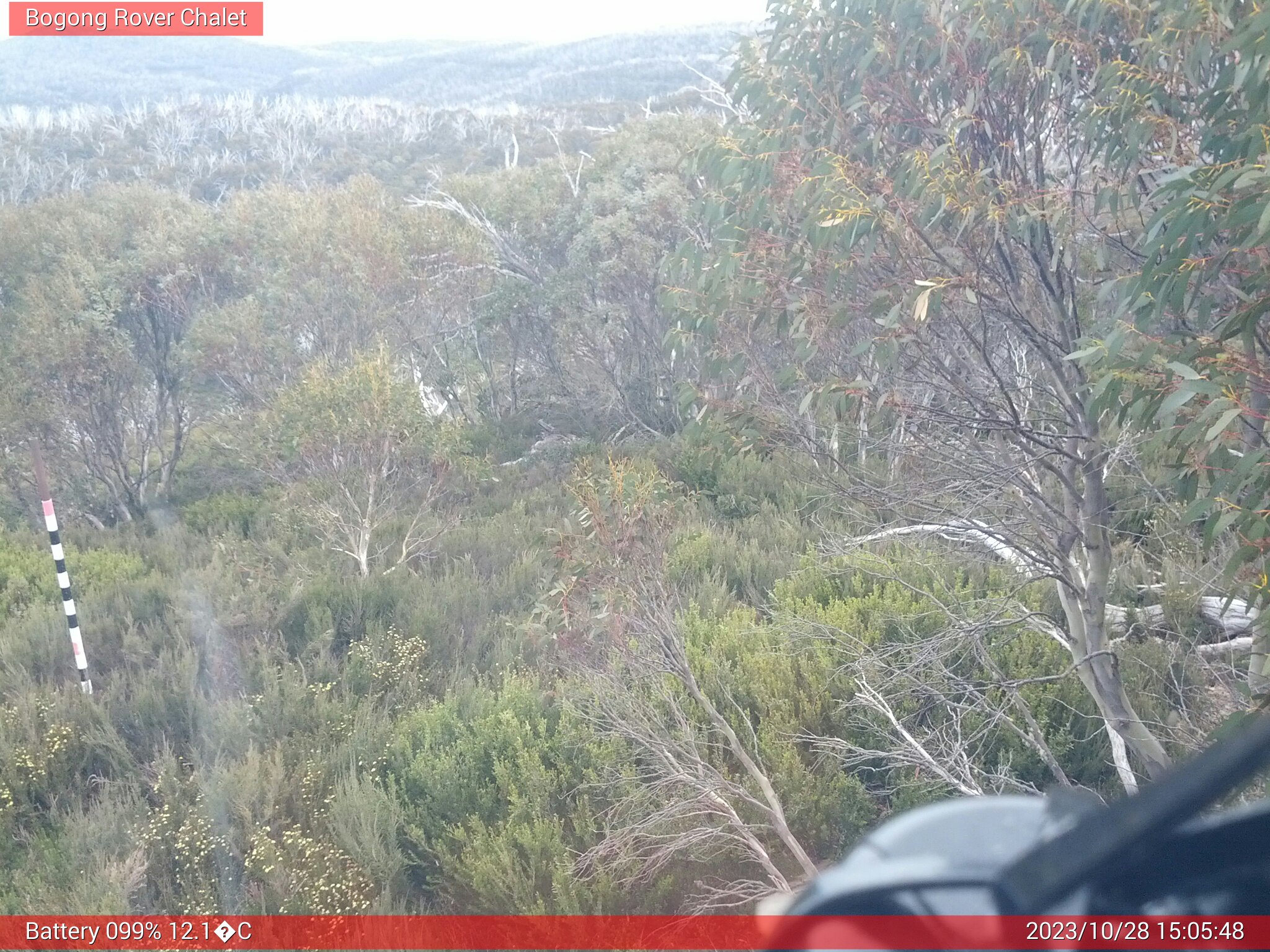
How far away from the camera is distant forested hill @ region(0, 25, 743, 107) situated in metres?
33.5

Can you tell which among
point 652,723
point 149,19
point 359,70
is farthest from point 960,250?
point 359,70

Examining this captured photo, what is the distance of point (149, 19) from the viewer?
6.29m

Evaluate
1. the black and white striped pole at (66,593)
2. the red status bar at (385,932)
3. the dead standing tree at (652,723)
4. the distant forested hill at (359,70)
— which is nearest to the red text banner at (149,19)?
the black and white striped pole at (66,593)

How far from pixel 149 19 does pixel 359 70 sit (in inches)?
1691

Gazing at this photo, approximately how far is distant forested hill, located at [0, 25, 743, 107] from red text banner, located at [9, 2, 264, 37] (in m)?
27.2

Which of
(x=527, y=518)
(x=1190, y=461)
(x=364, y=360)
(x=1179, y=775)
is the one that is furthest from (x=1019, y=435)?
(x=364, y=360)

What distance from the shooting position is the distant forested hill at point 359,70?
33.5 meters

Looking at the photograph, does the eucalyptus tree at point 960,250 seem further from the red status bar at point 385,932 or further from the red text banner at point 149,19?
the red text banner at point 149,19

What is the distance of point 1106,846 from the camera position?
0.83 metres

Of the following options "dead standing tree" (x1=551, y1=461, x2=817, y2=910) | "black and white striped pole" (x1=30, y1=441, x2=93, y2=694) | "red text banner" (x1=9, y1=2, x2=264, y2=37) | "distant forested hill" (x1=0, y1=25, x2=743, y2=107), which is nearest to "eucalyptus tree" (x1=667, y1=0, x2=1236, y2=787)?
"dead standing tree" (x1=551, y1=461, x2=817, y2=910)

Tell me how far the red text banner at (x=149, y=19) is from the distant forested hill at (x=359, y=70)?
1072 inches

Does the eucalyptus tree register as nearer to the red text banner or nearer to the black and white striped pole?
the red text banner

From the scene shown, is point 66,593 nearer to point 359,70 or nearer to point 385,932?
point 385,932

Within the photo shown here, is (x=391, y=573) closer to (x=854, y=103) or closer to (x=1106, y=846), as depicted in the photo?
(x=854, y=103)
